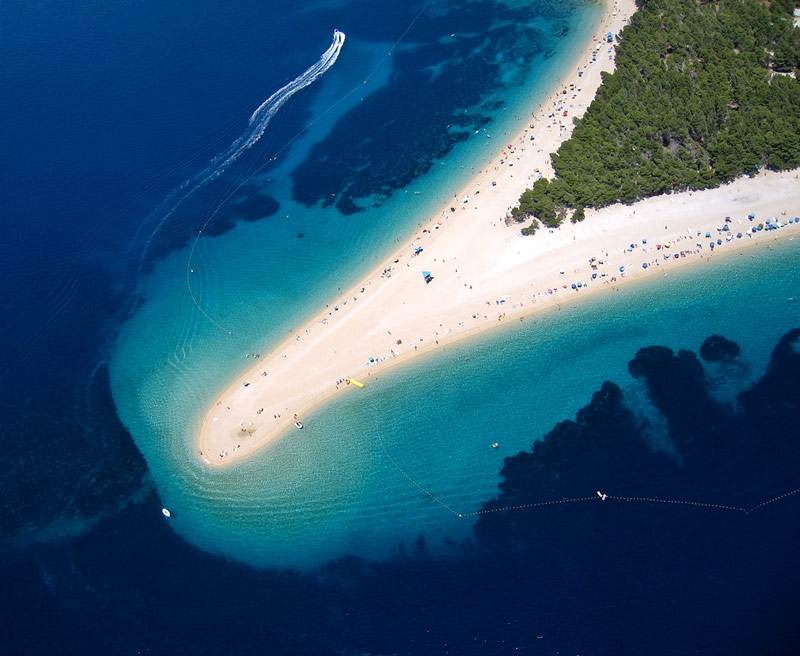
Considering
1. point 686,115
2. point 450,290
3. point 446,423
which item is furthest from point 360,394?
point 686,115

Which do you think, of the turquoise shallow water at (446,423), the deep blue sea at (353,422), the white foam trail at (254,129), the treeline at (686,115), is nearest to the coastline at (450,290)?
the turquoise shallow water at (446,423)

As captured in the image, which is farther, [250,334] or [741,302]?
[250,334]

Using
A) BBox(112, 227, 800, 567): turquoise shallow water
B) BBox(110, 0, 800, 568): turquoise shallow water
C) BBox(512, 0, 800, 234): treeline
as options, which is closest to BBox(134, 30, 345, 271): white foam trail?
BBox(110, 0, 800, 568): turquoise shallow water

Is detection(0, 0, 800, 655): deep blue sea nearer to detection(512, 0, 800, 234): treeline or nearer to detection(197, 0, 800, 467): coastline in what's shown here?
detection(197, 0, 800, 467): coastline

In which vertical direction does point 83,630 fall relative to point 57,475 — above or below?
below

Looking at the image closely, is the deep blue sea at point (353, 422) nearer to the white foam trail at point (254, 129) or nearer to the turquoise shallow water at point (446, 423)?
the turquoise shallow water at point (446, 423)

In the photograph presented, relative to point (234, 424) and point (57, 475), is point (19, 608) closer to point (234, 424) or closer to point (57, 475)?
point (57, 475)

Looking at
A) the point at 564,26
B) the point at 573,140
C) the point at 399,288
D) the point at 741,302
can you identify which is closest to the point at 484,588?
the point at 399,288
